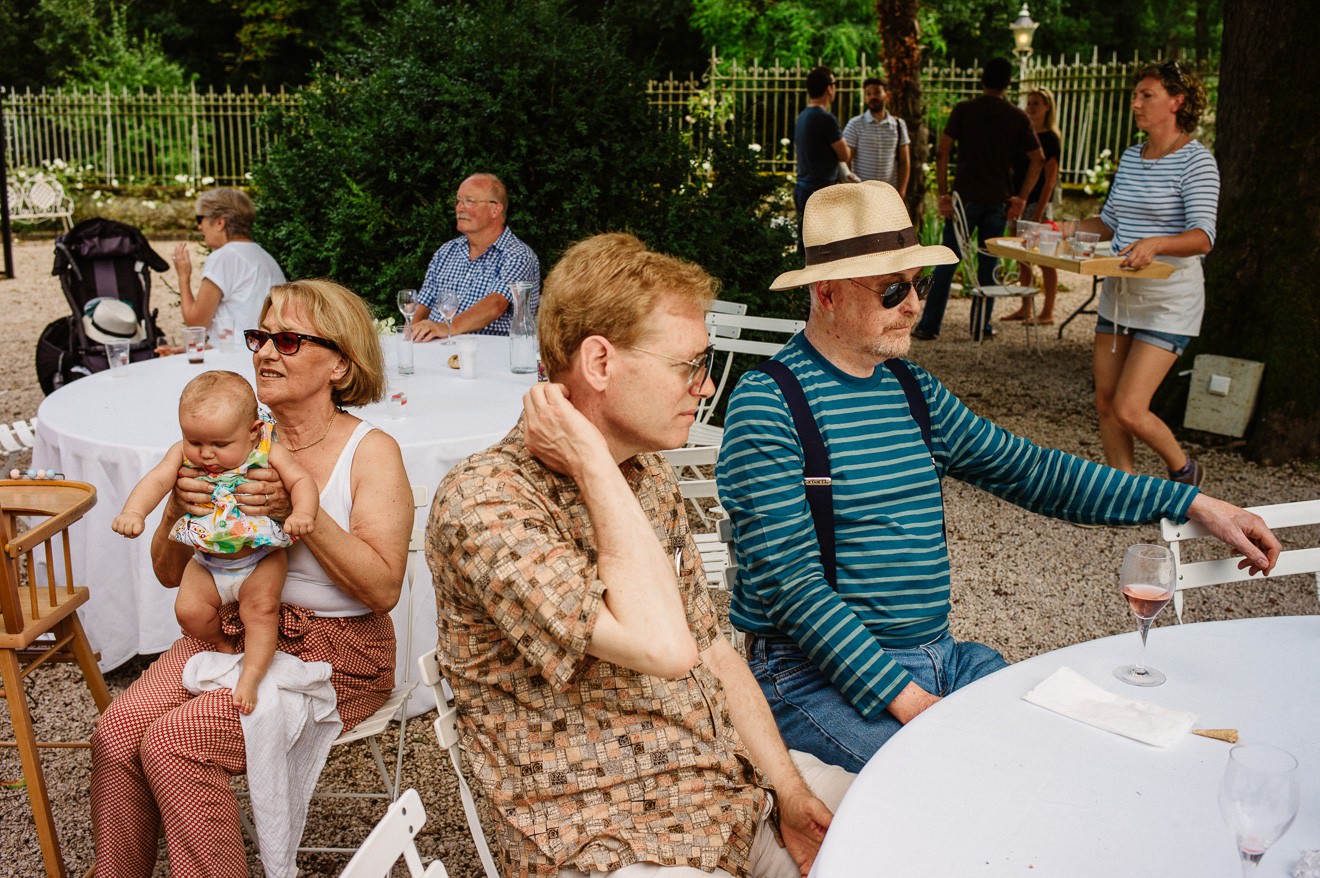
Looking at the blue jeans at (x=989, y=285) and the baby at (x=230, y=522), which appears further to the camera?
the blue jeans at (x=989, y=285)

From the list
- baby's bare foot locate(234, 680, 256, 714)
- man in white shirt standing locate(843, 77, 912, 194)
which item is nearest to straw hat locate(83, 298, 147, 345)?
baby's bare foot locate(234, 680, 256, 714)

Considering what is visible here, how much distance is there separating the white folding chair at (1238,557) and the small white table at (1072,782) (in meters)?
0.45

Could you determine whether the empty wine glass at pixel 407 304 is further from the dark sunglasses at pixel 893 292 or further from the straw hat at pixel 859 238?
the dark sunglasses at pixel 893 292

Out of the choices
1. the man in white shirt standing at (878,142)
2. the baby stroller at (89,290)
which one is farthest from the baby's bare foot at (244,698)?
the man in white shirt standing at (878,142)

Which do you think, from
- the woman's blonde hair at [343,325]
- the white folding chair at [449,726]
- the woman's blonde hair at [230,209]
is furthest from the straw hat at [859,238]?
the woman's blonde hair at [230,209]

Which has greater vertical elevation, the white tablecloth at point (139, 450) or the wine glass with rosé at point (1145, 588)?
the wine glass with rosé at point (1145, 588)

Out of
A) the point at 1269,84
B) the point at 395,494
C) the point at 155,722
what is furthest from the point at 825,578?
the point at 1269,84

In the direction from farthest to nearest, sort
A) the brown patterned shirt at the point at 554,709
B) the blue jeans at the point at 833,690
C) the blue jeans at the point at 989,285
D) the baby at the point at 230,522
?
the blue jeans at the point at 989,285
the baby at the point at 230,522
the blue jeans at the point at 833,690
the brown patterned shirt at the point at 554,709

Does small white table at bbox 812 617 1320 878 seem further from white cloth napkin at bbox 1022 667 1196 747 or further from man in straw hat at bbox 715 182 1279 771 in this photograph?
man in straw hat at bbox 715 182 1279 771

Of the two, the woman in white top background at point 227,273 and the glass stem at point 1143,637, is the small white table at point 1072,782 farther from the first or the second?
the woman in white top background at point 227,273

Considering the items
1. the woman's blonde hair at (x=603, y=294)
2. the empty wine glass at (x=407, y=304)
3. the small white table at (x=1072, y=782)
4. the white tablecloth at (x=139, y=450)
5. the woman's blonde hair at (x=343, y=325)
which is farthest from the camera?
the empty wine glass at (x=407, y=304)

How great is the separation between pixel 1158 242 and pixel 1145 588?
11.3 feet

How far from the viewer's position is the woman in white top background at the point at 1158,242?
4.93m

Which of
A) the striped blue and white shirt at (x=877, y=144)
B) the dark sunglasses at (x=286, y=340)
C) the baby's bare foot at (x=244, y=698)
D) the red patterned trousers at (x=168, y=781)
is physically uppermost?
the striped blue and white shirt at (x=877, y=144)
